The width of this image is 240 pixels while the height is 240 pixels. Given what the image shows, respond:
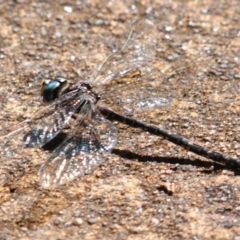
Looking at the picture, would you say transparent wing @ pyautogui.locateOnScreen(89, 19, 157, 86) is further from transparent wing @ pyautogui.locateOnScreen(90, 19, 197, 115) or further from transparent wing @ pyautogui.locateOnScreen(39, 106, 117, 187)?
transparent wing @ pyautogui.locateOnScreen(39, 106, 117, 187)

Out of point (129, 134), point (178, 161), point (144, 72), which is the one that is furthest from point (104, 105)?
point (178, 161)

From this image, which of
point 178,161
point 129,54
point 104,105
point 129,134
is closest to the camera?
point 178,161

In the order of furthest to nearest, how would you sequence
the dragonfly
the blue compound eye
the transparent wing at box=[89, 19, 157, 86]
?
the transparent wing at box=[89, 19, 157, 86] < the blue compound eye < the dragonfly

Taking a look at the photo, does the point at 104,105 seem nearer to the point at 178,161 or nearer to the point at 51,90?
the point at 51,90

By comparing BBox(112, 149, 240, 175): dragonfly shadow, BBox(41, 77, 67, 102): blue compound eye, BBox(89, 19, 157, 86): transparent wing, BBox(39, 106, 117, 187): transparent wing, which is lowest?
BBox(112, 149, 240, 175): dragonfly shadow

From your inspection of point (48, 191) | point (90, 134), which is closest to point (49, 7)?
point (90, 134)

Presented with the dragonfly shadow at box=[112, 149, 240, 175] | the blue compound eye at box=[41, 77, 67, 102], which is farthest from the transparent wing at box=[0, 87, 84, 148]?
the dragonfly shadow at box=[112, 149, 240, 175]

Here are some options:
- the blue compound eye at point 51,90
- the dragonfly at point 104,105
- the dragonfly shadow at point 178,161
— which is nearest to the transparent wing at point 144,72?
the dragonfly at point 104,105

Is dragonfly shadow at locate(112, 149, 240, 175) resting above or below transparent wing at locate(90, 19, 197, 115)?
below
